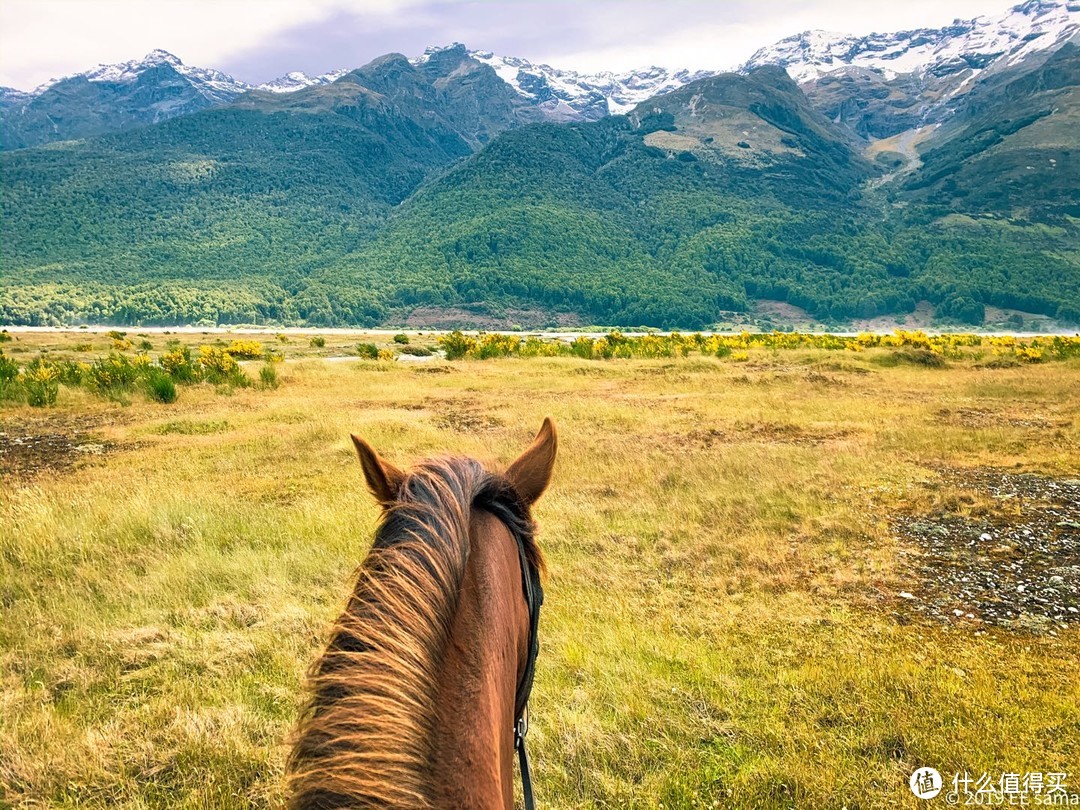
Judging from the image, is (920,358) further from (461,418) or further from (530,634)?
(530,634)

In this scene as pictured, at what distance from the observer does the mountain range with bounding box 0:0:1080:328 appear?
3848 inches

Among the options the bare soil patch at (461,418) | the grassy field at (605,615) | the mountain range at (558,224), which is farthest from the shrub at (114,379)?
the mountain range at (558,224)

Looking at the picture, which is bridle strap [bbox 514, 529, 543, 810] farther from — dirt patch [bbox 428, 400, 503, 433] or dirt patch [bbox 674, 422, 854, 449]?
dirt patch [bbox 428, 400, 503, 433]

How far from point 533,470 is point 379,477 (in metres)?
0.44

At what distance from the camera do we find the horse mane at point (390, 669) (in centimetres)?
88

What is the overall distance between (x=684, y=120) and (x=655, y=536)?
19553cm

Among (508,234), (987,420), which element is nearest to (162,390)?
(987,420)

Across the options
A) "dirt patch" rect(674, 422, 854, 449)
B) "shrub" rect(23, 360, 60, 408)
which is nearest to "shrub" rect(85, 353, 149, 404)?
"shrub" rect(23, 360, 60, 408)

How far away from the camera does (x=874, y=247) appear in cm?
11731

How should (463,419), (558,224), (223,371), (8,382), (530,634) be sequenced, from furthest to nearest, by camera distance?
(558,224), (223,371), (8,382), (463,419), (530,634)

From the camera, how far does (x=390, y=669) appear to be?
0.98 m

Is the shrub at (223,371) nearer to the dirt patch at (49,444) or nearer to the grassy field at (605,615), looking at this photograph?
the dirt patch at (49,444)

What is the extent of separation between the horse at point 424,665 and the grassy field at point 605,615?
422mm

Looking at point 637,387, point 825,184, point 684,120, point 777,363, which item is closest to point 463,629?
point 637,387
